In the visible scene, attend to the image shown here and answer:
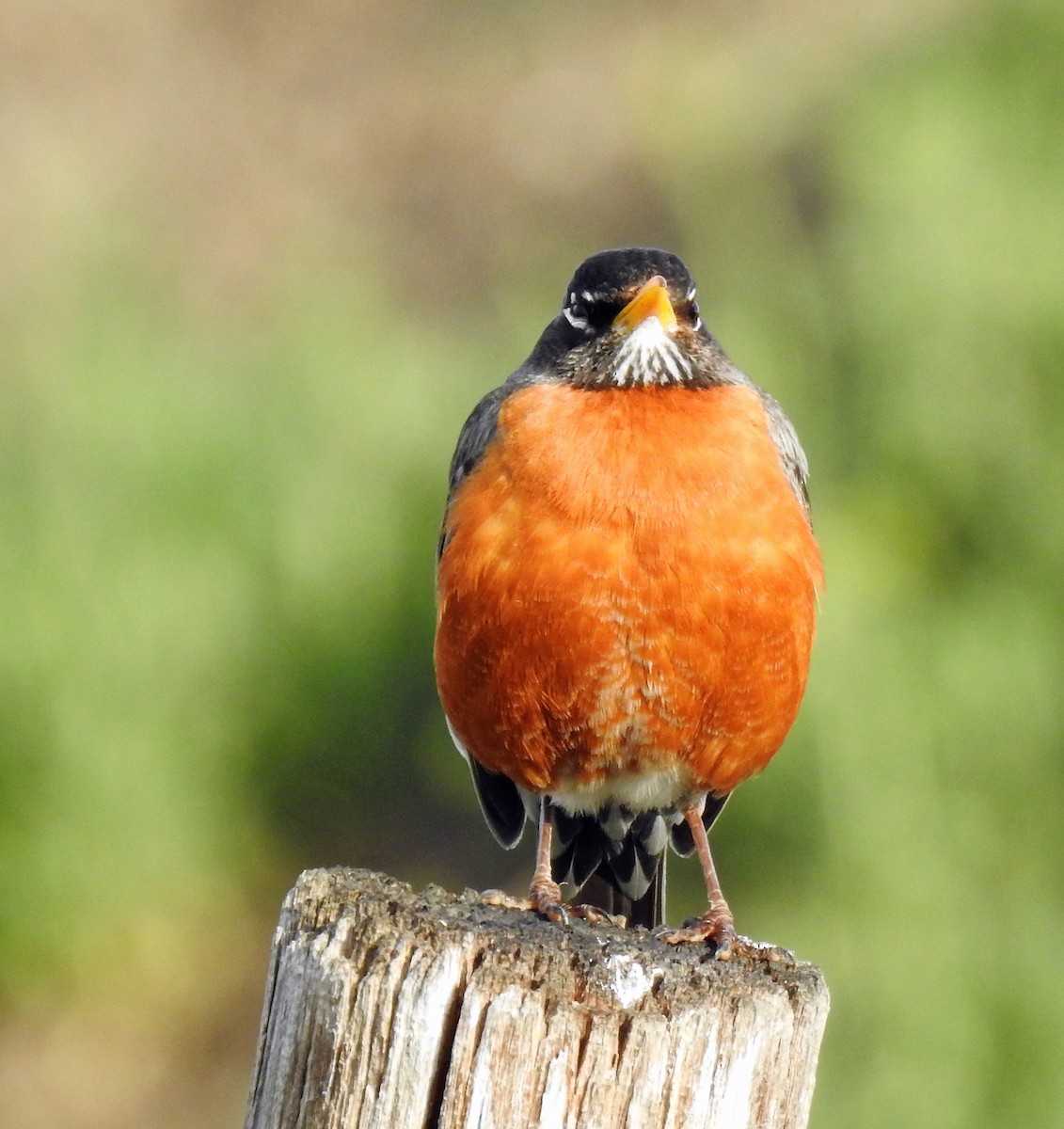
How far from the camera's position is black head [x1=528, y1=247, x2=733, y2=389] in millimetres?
4328

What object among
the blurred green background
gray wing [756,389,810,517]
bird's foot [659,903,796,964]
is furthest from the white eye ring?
the blurred green background

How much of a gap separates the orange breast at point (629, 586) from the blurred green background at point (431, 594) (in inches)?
86.7

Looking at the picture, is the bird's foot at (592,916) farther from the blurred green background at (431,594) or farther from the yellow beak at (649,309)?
the blurred green background at (431,594)

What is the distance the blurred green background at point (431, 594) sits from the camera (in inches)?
249

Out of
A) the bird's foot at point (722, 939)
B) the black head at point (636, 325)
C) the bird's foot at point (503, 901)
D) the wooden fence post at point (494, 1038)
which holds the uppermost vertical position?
the black head at point (636, 325)

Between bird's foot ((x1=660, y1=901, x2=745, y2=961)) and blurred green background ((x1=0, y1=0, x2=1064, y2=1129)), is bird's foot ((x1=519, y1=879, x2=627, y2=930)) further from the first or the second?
blurred green background ((x1=0, y1=0, x2=1064, y2=1129))

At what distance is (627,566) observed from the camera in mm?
4051

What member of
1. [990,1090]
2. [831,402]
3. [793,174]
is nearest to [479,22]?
[793,174]

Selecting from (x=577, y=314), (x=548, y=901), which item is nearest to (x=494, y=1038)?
(x=548, y=901)

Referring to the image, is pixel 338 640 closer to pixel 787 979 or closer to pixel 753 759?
pixel 753 759

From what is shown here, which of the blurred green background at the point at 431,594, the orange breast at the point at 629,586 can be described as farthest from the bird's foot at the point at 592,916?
the blurred green background at the point at 431,594

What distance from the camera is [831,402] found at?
7.19m

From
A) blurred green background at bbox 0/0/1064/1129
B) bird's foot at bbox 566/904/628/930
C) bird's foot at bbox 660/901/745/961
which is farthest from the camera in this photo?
blurred green background at bbox 0/0/1064/1129

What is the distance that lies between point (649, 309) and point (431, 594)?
384 centimetres
